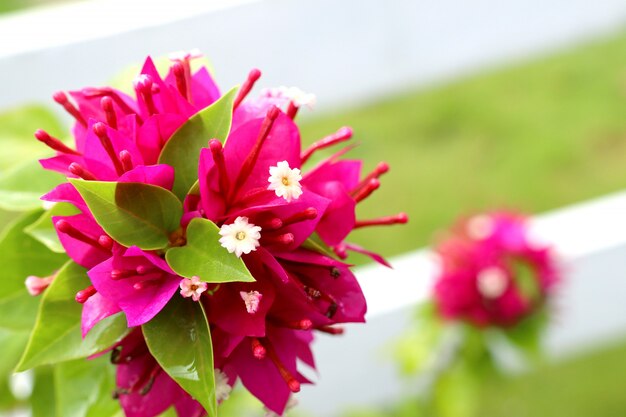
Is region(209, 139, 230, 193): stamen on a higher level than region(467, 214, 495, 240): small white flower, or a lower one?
higher

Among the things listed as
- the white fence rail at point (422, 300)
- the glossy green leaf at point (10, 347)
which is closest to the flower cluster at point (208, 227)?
the glossy green leaf at point (10, 347)

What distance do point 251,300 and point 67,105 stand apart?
0.60 ft

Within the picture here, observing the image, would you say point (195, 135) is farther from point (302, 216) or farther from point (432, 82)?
point (432, 82)

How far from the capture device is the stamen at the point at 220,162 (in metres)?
0.49

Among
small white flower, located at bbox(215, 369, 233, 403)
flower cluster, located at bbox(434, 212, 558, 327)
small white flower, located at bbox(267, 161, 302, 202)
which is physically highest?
small white flower, located at bbox(267, 161, 302, 202)

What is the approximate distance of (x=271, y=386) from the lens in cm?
55

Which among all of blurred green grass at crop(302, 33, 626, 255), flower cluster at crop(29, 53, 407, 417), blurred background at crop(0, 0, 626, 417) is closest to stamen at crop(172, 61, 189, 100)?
flower cluster at crop(29, 53, 407, 417)

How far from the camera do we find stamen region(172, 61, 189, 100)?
548mm

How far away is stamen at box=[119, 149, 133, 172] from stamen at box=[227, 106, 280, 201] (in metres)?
0.06

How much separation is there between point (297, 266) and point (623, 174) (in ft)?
5.81

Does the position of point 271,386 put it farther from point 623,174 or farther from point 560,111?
point 560,111

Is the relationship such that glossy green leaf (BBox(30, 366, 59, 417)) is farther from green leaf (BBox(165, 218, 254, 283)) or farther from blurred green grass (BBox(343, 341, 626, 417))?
blurred green grass (BBox(343, 341, 626, 417))

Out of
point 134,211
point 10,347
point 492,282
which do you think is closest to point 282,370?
point 134,211

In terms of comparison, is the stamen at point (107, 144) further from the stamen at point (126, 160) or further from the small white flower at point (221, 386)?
the small white flower at point (221, 386)
